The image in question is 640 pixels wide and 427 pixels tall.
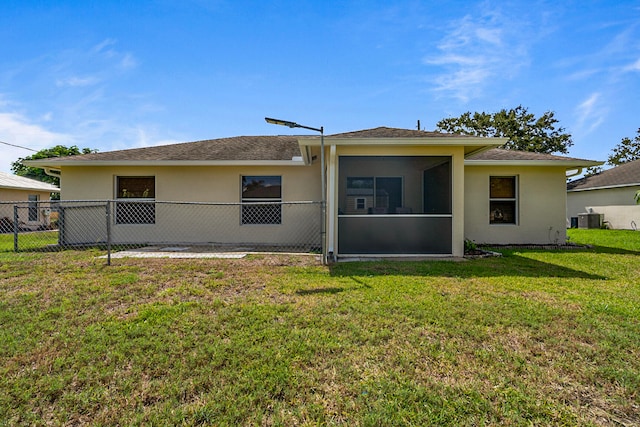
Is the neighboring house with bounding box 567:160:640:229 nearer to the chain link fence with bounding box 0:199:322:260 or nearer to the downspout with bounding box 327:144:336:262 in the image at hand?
the chain link fence with bounding box 0:199:322:260

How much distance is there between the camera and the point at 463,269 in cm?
552

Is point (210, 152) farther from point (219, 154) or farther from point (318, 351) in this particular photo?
point (318, 351)

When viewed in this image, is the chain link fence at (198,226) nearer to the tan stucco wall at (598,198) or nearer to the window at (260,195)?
the window at (260,195)

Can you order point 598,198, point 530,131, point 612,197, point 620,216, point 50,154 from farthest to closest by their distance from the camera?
point 50,154
point 530,131
point 598,198
point 612,197
point 620,216

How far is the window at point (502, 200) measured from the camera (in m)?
9.29

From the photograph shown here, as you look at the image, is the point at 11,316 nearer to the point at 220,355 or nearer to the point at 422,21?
the point at 220,355

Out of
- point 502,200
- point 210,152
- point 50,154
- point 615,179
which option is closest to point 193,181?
point 210,152

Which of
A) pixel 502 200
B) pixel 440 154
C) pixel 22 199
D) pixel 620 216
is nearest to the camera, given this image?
pixel 440 154

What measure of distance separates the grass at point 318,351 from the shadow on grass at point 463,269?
45cm

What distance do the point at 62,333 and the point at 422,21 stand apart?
931 centimetres

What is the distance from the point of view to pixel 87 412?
186 cm

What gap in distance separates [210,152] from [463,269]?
25.7 feet

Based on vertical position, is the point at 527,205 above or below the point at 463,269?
above

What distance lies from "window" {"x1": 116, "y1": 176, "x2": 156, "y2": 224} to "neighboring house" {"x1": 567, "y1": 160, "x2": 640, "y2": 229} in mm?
21359
